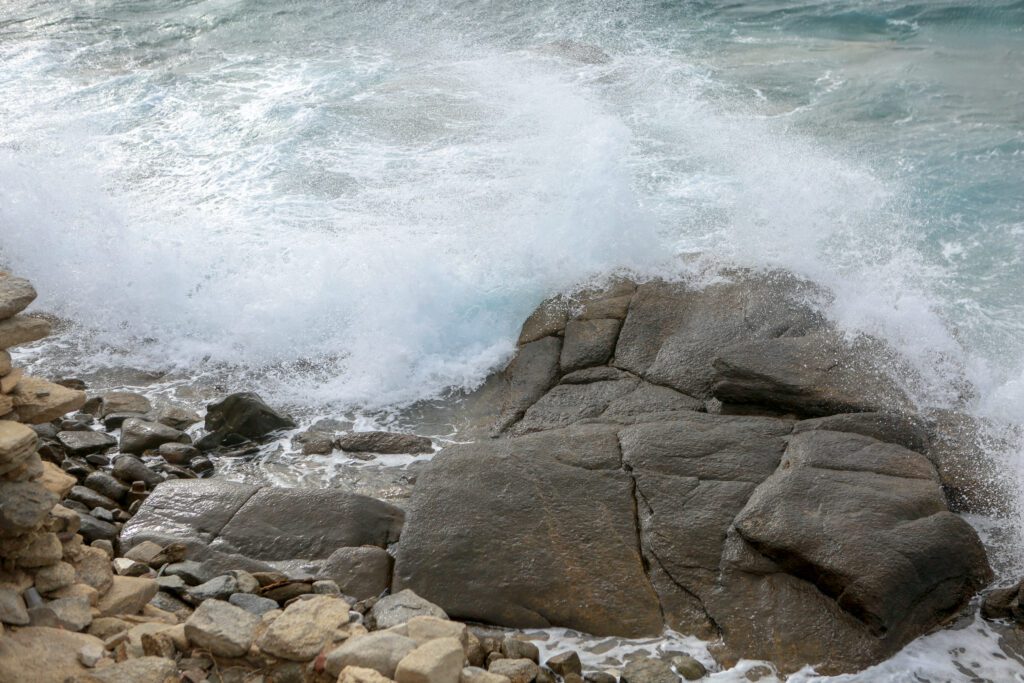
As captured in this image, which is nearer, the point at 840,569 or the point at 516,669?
the point at 516,669

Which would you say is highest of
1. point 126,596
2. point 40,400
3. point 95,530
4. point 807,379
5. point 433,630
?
point 40,400

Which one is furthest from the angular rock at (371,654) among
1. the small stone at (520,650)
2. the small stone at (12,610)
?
the small stone at (12,610)

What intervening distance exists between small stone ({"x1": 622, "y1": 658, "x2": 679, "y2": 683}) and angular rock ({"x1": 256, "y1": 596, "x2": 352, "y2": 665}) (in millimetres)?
1200

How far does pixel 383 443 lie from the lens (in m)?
6.69

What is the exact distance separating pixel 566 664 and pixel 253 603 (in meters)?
1.32

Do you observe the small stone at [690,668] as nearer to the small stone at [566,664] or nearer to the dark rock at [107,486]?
the small stone at [566,664]

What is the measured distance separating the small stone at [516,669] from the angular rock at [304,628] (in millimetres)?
643

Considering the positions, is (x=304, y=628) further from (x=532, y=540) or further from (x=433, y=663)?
(x=532, y=540)

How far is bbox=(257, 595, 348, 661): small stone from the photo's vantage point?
3873mm

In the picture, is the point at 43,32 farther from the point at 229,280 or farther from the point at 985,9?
the point at 985,9

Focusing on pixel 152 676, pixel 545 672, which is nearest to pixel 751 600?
pixel 545 672

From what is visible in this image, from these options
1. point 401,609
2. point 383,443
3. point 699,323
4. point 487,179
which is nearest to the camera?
point 401,609

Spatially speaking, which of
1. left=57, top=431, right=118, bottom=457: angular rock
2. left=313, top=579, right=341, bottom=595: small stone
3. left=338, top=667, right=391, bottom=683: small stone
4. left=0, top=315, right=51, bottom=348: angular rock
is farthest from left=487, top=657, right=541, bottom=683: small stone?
left=57, top=431, right=118, bottom=457: angular rock

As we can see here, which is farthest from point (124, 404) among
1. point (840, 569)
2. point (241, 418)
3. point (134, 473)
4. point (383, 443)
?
point (840, 569)
